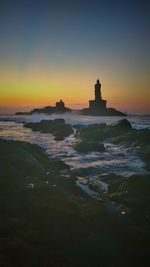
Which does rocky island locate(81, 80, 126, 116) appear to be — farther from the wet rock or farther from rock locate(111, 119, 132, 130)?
the wet rock

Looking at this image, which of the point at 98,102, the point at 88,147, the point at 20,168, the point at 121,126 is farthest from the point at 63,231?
the point at 98,102

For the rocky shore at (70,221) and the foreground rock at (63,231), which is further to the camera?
the rocky shore at (70,221)

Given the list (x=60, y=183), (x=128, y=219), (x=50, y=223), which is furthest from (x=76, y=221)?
(x=60, y=183)

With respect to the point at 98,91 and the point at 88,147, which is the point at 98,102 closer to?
the point at 98,91

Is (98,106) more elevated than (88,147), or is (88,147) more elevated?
(98,106)

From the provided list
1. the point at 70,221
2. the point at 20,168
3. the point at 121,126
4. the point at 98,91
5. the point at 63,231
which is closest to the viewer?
the point at 63,231

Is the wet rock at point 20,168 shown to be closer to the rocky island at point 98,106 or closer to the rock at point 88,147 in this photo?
the rock at point 88,147

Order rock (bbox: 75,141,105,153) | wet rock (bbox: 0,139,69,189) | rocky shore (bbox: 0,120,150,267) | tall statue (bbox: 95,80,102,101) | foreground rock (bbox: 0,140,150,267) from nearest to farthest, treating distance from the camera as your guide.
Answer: foreground rock (bbox: 0,140,150,267) < rocky shore (bbox: 0,120,150,267) < wet rock (bbox: 0,139,69,189) < rock (bbox: 75,141,105,153) < tall statue (bbox: 95,80,102,101)

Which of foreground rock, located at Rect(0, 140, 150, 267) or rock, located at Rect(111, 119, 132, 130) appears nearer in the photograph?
foreground rock, located at Rect(0, 140, 150, 267)

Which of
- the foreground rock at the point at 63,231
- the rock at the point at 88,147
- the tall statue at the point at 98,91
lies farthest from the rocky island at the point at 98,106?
the foreground rock at the point at 63,231

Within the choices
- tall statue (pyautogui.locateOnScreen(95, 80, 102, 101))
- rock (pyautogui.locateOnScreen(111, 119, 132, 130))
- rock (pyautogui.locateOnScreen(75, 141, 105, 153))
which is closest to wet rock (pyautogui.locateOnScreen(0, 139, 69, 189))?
rock (pyautogui.locateOnScreen(75, 141, 105, 153))

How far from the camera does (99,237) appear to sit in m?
9.28

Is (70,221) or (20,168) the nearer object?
(70,221)

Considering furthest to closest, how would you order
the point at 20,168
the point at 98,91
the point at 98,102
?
the point at 98,102 → the point at 98,91 → the point at 20,168
